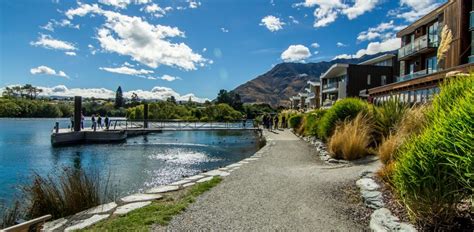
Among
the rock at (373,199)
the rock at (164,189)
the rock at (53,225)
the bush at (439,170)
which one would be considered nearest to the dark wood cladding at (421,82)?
the rock at (373,199)

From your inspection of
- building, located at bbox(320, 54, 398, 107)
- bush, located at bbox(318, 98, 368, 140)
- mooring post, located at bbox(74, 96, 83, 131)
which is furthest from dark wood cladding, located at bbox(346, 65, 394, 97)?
mooring post, located at bbox(74, 96, 83, 131)

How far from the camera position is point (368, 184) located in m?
4.30

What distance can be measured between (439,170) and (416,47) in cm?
2253

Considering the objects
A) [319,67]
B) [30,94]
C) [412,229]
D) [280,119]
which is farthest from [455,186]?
[319,67]

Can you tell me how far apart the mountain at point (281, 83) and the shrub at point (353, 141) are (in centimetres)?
14038

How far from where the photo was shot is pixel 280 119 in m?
28.5

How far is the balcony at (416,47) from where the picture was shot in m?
20.1

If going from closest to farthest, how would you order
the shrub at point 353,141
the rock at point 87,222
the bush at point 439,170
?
the bush at point 439,170 → the rock at point 87,222 → the shrub at point 353,141

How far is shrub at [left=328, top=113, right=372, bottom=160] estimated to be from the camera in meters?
7.18

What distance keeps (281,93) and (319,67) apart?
148 ft

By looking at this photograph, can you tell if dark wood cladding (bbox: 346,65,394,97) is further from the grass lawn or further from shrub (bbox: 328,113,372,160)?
the grass lawn

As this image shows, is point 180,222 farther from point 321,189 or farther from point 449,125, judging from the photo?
point 449,125

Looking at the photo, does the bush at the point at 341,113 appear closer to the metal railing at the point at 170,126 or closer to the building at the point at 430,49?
the building at the point at 430,49

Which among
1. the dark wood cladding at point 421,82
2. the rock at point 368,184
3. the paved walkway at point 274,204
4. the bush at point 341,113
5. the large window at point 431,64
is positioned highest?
the large window at point 431,64
